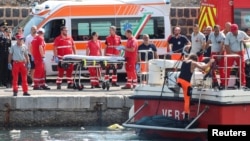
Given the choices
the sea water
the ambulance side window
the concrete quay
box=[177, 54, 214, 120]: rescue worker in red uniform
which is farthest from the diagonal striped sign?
box=[177, 54, 214, 120]: rescue worker in red uniform

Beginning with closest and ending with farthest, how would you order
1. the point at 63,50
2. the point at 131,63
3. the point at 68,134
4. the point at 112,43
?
the point at 68,134
the point at 131,63
the point at 63,50
the point at 112,43

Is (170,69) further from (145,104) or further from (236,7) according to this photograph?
(236,7)

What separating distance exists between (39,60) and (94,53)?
1499 mm

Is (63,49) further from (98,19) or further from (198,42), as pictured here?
(198,42)

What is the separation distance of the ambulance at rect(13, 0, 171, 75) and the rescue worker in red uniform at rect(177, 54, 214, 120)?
335 inches

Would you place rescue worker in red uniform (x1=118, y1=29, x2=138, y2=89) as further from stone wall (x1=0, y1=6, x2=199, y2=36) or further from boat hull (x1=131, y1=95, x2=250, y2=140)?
stone wall (x1=0, y1=6, x2=199, y2=36)

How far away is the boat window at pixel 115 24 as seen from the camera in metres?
29.8

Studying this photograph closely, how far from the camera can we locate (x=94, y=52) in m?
27.6

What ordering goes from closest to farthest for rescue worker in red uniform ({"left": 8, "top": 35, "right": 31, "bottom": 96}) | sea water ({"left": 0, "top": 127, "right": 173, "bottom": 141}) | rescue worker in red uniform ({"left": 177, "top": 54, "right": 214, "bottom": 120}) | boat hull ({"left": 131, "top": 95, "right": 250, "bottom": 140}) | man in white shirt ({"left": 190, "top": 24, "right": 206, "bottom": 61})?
boat hull ({"left": 131, "top": 95, "right": 250, "bottom": 140}) → rescue worker in red uniform ({"left": 177, "top": 54, "right": 214, "bottom": 120}) → sea water ({"left": 0, "top": 127, "right": 173, "bottom": 141}) → rescue worker in red uniform ({"left": 8, "top": 35, "right": 31, "bottom": 96}) → man in white shirt ({"left": 190, "top": 24, "right": 206, "bottom": 61})

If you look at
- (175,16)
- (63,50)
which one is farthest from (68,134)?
(175,16)

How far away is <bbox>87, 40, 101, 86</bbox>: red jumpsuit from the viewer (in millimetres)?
27344

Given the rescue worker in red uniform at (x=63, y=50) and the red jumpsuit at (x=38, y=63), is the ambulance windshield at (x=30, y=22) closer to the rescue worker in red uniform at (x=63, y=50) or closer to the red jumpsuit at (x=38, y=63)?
the rescue worker in red uniform at (x=63, y=50)

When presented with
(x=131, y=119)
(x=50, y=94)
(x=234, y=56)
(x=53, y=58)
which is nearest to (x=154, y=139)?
(x=131, y=119)

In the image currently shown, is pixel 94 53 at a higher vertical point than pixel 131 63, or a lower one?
higher
